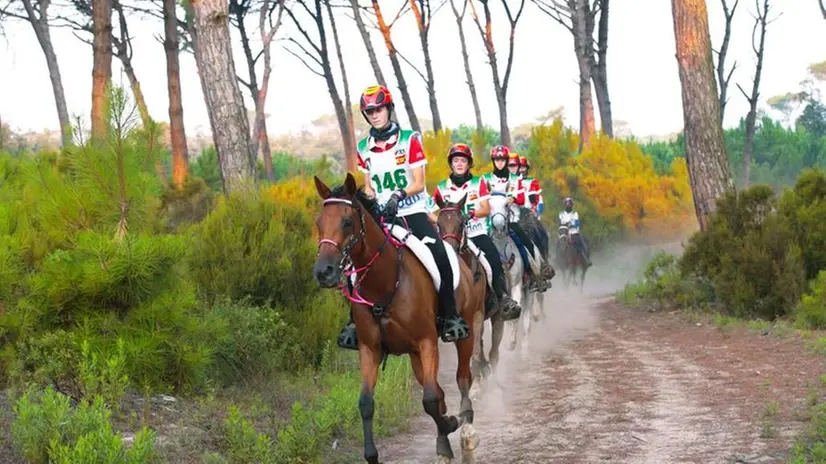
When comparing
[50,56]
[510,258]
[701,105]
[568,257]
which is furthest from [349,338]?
[50,56]

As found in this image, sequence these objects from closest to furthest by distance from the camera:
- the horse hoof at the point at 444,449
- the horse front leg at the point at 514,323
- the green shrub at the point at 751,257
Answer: the horse hoof at the point at 444,449 → the horse front leg at the point at 514,323 → the green shrub at the point at 751,257

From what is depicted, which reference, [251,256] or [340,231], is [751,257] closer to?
[251,256]

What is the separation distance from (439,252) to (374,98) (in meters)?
1.40

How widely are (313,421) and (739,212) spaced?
1101 centimetres

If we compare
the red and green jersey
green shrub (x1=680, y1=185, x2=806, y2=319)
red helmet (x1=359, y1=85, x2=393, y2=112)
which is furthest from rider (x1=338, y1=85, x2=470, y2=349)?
green shrub (x1=680, y1=185, x2=806, y2=319)

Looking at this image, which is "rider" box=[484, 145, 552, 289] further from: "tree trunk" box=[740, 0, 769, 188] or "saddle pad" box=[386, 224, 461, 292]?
"tree trunk" box=[740, 0, 769, 188]

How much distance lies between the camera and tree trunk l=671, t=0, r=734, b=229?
19797 mm

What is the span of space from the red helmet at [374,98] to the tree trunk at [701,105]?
40.2 ft

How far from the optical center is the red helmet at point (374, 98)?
8812 millimetres

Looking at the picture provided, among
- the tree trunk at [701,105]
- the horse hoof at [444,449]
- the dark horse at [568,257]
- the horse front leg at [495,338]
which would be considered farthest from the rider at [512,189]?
the dark horse at [568,257]

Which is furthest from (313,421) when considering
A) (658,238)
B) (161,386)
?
(658,238)

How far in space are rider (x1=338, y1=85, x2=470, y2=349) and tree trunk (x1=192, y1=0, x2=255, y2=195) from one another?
17.9 ft

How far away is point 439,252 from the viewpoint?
29.0ft

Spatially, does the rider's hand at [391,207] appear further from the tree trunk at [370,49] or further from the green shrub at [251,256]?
the tree trunk at [370,49]
